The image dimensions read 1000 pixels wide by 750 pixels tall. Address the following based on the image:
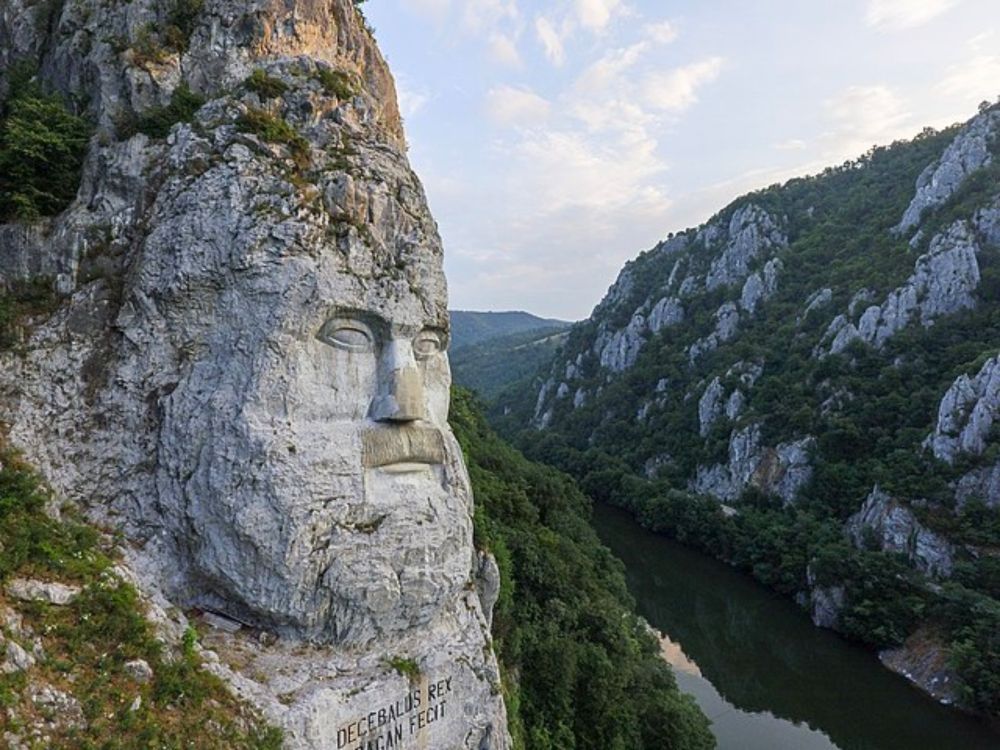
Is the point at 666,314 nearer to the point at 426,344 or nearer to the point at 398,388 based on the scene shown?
the point at 426,344

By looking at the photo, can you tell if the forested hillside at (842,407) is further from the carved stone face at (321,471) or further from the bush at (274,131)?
the bush at (274,131)

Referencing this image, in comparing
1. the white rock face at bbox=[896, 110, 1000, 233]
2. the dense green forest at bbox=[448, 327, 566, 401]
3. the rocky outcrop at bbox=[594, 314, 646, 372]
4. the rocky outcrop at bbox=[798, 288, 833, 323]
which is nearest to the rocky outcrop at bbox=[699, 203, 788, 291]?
the rocky outcrop at bbox=[594, 314, 646, 372]

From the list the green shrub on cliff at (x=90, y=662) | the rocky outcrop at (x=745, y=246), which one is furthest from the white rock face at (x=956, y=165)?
the green shrub on cliff at (x=90, y=662)

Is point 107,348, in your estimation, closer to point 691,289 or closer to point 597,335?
point 691,289

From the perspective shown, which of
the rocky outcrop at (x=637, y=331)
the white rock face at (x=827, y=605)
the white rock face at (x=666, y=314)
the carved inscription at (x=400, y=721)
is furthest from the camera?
the rocky outcrop at (x=637, y=331)

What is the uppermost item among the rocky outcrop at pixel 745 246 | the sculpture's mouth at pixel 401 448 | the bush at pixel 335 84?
the rocky outcrop at pixel 745 246

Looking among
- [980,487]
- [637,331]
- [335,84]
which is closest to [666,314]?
[637,331]

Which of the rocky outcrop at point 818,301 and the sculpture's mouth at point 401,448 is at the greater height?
the rocky outcrop at point 818,301
